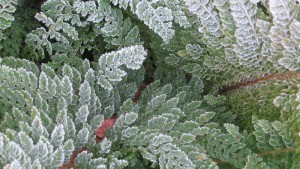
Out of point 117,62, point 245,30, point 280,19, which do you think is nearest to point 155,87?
point 117,62

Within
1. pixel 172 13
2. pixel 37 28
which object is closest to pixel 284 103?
pixel 172 13

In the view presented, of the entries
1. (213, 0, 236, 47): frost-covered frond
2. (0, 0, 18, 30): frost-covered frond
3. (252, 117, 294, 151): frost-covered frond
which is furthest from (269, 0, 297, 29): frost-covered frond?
(0, 0, 18, 30): frost-covered frond

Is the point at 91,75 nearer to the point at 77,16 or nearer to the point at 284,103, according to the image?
the point at 77,16

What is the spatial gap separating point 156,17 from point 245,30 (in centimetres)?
27

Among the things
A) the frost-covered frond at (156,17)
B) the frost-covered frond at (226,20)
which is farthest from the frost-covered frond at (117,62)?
the frost-covered frond at (226,20)

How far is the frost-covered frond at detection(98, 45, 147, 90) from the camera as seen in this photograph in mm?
1179

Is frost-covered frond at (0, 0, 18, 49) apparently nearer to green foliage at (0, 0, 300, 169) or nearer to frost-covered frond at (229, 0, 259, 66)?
green foliage at (0, 0, 300, 169)

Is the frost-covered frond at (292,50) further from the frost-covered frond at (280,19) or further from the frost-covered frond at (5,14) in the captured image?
the frost-covered frond at (5,14)

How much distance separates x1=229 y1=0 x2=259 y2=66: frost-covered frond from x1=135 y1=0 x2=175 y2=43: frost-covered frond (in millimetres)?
206

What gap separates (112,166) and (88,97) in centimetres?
20

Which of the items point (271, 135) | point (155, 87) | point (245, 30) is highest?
point (245, 30)

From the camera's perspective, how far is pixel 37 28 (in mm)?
1357

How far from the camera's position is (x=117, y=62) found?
1187 millimetres

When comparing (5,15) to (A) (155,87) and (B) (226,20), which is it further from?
(B) (226,20)
